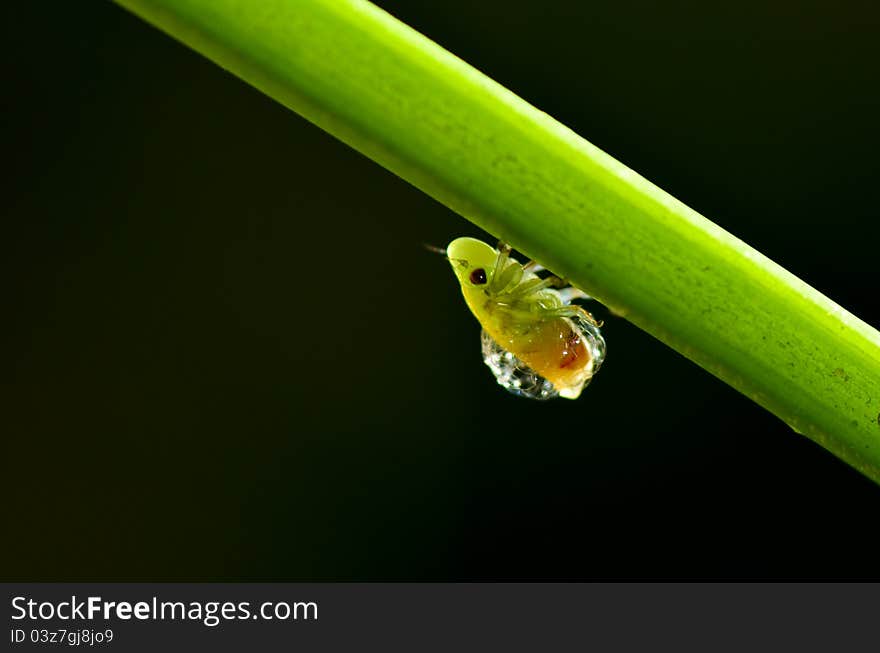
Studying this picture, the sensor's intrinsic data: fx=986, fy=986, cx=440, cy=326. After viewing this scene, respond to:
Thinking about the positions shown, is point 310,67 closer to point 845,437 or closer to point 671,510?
point 845,437

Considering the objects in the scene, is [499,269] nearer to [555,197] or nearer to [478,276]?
[478,276]

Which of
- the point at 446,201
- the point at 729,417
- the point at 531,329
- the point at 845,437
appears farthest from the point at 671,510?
the point at 446,201

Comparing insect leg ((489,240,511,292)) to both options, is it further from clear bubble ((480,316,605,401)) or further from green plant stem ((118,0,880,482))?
green plant stem ((118,0,880,482))

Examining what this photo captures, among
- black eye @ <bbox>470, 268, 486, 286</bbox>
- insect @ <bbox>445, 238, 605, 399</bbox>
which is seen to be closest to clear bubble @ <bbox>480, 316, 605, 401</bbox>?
insect @ <bbox>445, 238, 605, 399</bbox>

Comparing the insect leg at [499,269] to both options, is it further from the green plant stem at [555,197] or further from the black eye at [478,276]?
the green plant stem at [555,197]

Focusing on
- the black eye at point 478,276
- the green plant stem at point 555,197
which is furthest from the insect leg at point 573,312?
Answer: the green plant stem at point 555,197

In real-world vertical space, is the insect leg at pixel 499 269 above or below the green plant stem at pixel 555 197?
above
